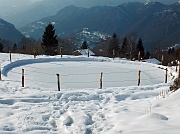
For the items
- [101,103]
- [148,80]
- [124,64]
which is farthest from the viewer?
[124,64]

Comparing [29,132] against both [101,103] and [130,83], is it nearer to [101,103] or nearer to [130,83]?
[101,103]

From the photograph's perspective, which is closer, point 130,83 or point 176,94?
point 176,94

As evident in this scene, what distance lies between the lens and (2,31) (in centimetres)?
18962

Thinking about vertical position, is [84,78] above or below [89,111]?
above

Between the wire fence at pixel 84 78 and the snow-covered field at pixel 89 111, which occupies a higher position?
the wire fence at pixel 84 78

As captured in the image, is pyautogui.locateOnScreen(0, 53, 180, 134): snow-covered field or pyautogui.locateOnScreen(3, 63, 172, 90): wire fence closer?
pyautogui.locateOnScreen(0, 53, 180, 134): snow-covered field

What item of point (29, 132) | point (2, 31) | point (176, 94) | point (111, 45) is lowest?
point (29, 132)

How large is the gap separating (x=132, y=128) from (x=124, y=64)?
16477mm

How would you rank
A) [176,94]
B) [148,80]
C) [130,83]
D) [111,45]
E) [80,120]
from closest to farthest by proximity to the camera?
1. [80,120]
2. [176,94]
3. [130,83]
4. [148,80]
5. [111,45]

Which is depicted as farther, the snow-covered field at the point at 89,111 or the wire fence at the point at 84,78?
the wire fence at the point at 84,78

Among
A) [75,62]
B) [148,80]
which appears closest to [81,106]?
[148,80]

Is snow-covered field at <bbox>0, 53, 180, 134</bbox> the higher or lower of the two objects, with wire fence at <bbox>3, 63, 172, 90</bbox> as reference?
lower

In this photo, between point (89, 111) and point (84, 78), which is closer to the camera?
point (89, 111)

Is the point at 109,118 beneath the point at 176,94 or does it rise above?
beneath
